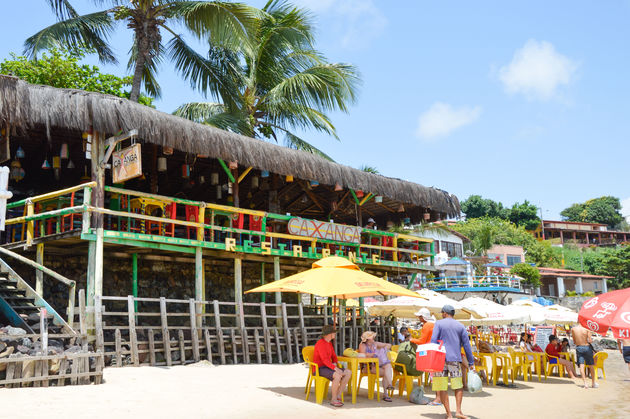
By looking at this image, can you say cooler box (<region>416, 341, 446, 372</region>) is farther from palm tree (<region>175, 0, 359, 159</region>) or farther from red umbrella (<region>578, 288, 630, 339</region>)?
palm tree (<region>175, 0, 359, 159</region>)

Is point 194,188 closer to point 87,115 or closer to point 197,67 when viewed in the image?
point 197,67

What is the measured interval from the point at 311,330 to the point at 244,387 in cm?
673

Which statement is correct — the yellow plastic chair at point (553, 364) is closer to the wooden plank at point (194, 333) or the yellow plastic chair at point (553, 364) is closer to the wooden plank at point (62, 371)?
the wooden plank at point (194, 333)

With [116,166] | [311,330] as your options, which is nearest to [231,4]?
[116,166]

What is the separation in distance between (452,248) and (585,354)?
40.8 metres

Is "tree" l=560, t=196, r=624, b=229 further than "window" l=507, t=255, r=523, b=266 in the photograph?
Yes

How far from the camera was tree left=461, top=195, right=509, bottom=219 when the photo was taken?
231 ft

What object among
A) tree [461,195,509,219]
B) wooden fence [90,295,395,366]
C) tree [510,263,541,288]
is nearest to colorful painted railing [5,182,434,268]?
wooden fence [90,295,395,366]

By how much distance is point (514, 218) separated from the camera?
2867 inches

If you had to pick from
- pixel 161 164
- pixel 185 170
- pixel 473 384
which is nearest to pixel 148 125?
pixel 161 164

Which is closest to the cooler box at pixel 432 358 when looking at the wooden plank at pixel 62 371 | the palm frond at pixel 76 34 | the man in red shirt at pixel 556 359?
the wooden plank at pixel 62 371

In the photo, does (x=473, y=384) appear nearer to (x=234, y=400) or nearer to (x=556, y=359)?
(x=234, y=400)

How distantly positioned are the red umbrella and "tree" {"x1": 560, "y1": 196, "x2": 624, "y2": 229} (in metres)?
83.8

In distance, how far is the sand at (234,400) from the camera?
6949 mm
